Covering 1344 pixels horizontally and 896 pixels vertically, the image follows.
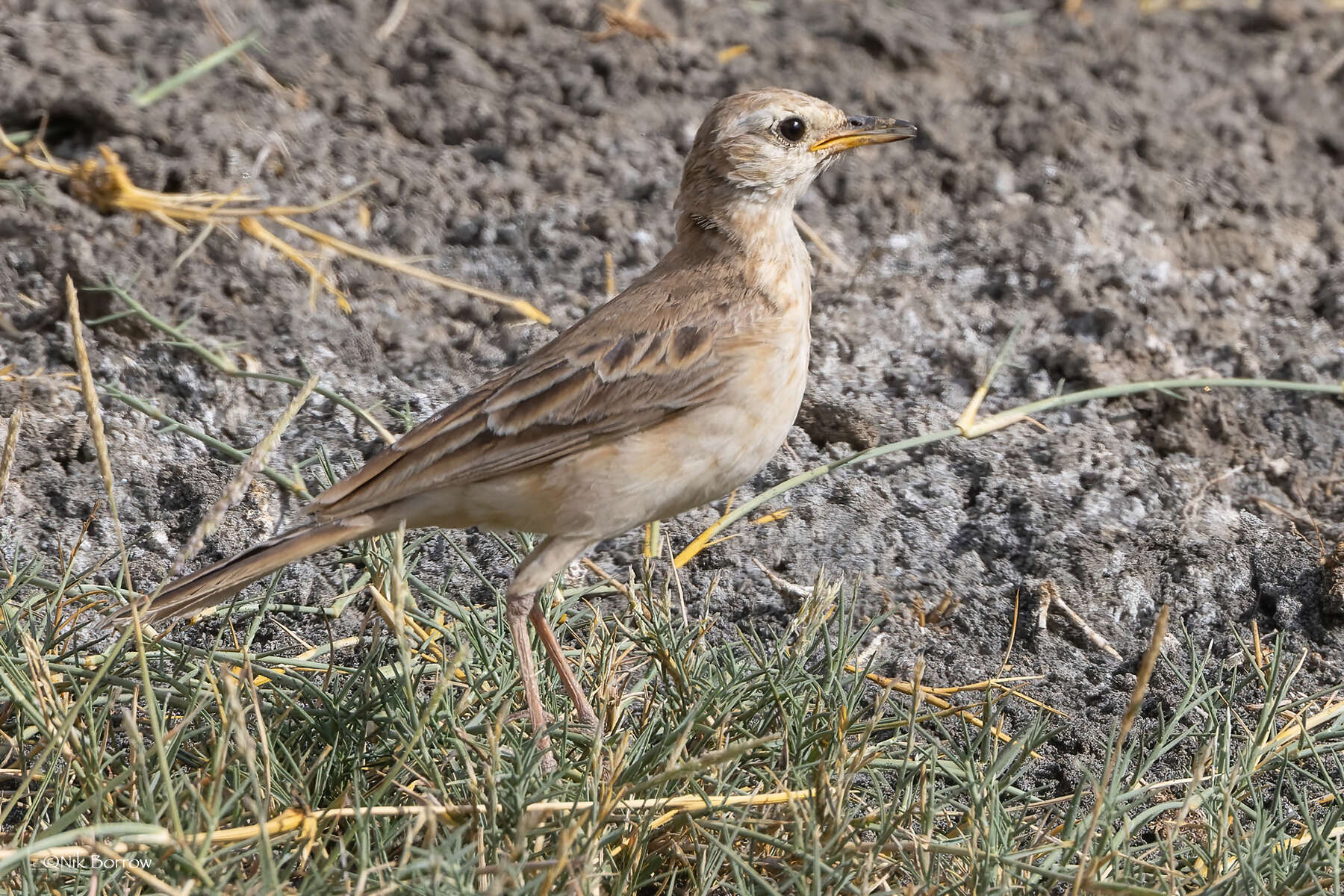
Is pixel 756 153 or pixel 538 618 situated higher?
pixel 756 153

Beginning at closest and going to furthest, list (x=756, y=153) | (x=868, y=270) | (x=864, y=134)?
(x=756, y=153) < (x=864, y=134) < (x=868, y=270)

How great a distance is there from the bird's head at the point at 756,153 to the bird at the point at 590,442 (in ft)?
0.95

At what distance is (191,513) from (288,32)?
3.46 metres

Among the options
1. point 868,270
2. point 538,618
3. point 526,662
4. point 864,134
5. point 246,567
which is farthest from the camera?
point 868,270

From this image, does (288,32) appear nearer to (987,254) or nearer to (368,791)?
(987,254)

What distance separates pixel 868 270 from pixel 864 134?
1.70 m

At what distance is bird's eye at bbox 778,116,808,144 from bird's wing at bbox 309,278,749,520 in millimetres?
616

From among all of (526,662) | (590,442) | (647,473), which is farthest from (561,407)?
(526,662)

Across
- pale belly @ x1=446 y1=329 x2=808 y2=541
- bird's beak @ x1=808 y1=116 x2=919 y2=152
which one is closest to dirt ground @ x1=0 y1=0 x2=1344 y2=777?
pale belly @ x1=446 y1=329 x2=808 y2=541

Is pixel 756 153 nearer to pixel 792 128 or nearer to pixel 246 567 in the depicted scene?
pixel 792 128

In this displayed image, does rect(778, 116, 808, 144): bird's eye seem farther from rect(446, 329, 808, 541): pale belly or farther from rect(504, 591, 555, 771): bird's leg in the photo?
rect(504, 591, 555, 771): bird's leg

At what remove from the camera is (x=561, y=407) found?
370 cm

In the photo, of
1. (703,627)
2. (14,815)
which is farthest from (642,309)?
(14,815)

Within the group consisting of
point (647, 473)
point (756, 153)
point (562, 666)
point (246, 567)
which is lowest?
point (562, 666)
